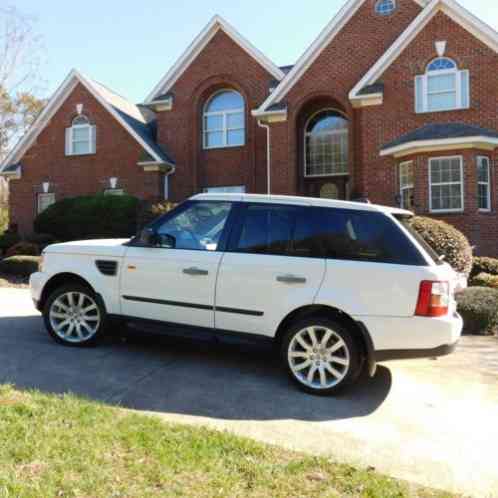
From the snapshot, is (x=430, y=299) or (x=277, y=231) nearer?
(x=430, y=299)

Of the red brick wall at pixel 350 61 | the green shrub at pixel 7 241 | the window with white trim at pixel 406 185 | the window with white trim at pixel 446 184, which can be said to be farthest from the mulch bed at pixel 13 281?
the window with white trim at pixel 446 184

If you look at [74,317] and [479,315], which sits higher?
[74,317]

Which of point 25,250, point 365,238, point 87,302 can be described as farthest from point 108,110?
point 365,238

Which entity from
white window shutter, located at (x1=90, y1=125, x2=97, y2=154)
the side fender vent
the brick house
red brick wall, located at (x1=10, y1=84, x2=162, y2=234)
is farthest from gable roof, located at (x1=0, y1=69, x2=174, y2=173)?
the side fender vent

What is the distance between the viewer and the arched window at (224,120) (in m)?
19.8

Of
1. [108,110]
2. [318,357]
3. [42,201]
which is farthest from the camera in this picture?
[42,201]

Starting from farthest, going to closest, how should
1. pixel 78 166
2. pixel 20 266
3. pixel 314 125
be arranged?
pixel 78 166 → pixel 314 125 → pixel 20 266

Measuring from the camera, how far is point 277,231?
16.3 feet

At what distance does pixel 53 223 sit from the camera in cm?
1828

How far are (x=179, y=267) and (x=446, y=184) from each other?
11961 mm

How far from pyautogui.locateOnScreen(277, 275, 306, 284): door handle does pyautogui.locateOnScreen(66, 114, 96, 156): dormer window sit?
17.9 metres

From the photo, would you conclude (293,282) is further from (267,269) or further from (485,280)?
(485,280)

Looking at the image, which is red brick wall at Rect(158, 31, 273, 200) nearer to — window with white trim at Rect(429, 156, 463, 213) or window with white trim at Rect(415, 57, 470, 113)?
window with white trim at Rect(415, 57, 470, 113)

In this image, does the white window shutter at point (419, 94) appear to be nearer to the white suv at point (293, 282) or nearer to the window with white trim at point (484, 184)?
the window with white trim at point (484, 184)
